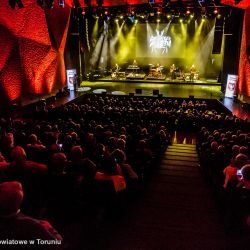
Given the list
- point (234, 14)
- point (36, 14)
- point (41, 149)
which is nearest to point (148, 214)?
point (41, 149)

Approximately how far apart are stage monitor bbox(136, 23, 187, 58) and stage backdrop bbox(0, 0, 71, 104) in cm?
724

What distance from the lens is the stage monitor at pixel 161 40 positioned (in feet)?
68.3

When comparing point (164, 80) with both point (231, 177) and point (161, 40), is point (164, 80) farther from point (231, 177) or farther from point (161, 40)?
point (231, 177)

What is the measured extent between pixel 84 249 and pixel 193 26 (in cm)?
2049

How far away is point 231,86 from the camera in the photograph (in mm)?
15578

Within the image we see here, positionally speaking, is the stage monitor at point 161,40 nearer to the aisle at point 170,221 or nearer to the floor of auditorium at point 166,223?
the floor of auditorium at point 166,223

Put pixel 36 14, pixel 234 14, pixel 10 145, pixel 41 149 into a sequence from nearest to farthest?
pixel 41 149, pixel 10 145, pixel 36 14, pixel 234 14

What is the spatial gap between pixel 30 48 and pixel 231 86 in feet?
33.4

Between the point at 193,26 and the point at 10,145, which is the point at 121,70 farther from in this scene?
the point at 10,145

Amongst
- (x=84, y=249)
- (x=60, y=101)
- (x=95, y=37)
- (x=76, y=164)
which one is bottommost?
(x=60, y=101)

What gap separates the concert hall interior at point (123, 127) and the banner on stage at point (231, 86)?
0.06 m

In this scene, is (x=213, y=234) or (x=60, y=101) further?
(x=60, y=101)

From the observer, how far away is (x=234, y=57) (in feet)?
55.9

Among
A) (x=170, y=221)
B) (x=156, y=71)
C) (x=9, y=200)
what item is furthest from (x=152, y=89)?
(x=9, y=200)
